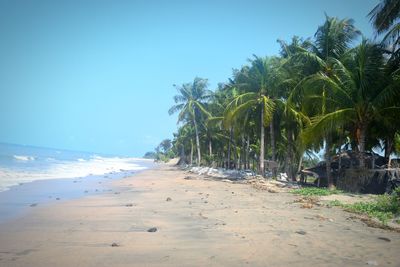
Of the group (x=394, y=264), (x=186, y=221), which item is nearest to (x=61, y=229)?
(x=186, y=221)

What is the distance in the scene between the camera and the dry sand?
5.09 metres

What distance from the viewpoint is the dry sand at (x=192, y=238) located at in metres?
5.09

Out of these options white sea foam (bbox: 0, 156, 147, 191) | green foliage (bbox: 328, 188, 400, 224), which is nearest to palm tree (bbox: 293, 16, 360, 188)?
green foliage (bbox: 328, 188, 400, 224)

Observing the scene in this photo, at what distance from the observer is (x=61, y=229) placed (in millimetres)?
7070

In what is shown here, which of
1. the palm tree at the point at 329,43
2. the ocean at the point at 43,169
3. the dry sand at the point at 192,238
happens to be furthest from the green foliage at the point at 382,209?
the ocean at the point at 43,169

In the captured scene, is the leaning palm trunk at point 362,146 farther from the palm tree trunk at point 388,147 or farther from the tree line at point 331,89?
the palm tree trunk at point 388,147

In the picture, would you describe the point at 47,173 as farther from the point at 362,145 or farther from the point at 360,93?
the point at 360,93

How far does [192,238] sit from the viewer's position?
6.40 m

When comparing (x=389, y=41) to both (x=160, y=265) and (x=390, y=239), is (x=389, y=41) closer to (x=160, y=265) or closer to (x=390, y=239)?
(x=390, y=239)

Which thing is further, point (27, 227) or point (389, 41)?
point (389, 41)

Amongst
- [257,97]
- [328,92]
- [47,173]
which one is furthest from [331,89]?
[47,173]

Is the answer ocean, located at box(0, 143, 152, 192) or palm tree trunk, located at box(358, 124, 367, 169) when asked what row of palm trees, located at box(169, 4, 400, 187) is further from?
ocean, located at box(0, 143, 152, 192)

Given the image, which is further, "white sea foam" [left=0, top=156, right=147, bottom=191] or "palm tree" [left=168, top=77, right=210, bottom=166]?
"palm tree" [left=168, top=77, right=210, bottom=166]

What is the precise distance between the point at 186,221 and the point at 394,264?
15.3 feet
